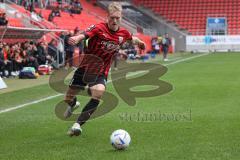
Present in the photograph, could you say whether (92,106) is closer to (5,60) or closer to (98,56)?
(98,56)

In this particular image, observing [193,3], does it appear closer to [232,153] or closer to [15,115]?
[15,115]

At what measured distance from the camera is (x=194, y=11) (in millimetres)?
56844

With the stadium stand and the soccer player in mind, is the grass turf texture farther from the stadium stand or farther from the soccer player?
the stadium stand

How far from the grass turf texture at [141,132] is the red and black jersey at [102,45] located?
1079 mm

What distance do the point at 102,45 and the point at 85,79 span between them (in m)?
0.70

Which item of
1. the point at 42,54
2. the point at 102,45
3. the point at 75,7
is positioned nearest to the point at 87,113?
the point at 102,45

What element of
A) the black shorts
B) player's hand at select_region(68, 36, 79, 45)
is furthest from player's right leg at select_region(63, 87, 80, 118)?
player's hand at select_region(68, 36, 79, 45)

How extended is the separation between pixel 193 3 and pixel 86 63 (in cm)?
5025

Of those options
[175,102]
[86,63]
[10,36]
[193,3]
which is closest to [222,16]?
[193,3]

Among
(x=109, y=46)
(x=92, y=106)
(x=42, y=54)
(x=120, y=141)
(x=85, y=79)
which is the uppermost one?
(x=109, y=46)

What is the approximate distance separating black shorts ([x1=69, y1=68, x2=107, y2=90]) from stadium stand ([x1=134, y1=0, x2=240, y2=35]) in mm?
46759

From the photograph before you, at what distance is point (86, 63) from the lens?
8.73 metres

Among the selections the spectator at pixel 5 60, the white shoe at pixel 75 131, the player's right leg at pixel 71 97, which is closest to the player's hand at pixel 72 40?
the white shoe at pixel 75 131

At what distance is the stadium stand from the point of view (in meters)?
55.4
